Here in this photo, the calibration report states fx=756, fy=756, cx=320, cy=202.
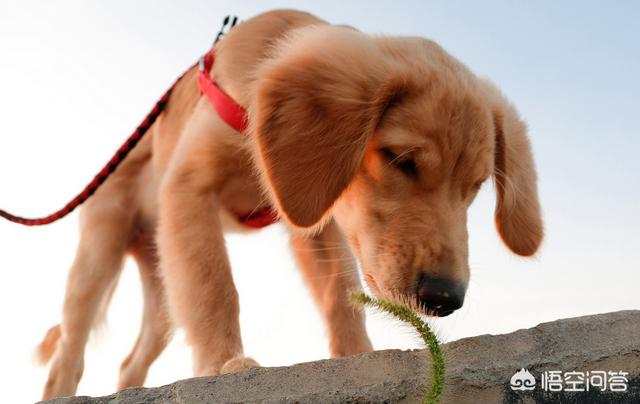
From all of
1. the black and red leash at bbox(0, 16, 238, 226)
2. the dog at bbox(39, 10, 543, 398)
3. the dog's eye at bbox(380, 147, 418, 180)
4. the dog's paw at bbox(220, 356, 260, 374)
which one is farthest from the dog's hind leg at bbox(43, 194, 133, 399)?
the dog's eye at bbox(380, 147, 418, 180)

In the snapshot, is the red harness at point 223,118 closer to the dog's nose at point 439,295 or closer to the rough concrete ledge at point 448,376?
the dog's nose at point 439,295

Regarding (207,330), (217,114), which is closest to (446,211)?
(207,330)

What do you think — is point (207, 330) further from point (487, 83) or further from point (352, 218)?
point (487, 83)

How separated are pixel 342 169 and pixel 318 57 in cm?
52

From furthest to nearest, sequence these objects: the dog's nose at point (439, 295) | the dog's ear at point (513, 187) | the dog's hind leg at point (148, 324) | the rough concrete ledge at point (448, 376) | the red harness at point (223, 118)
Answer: the dog's hind leg at point (148, 324) → the red harness at point (223, 118) → the dog's ear at point (513, 187) → the dog's nose at point (439, 295) → the rough concrete ledge at point (448, 376)

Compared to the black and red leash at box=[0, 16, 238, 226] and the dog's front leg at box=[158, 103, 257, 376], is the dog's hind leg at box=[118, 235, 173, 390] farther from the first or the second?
the dog's front leg at box=[158, 103, 257, 376]

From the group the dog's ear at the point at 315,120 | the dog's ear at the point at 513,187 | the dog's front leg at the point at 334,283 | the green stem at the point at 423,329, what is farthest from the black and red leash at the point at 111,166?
the green stem at the point at 423,329

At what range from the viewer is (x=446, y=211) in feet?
8.63

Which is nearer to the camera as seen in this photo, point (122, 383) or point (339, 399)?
point (339, 399)

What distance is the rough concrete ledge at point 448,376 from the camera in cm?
A: 180

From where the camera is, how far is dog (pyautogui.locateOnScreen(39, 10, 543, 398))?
2.62 meters

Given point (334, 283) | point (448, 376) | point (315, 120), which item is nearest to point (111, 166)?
point (334, 283)

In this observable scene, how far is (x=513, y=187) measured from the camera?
10.6ft

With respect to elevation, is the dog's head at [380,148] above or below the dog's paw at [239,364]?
above
